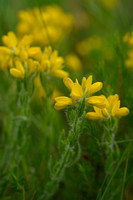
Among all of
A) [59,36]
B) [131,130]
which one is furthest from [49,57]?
[59,36]

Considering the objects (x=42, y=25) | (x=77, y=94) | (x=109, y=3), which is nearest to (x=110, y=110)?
(x=77, y=94)

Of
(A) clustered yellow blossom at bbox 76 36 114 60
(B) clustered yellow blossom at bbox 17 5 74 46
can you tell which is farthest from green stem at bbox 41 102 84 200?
(A) clustered yellow blossom at bbox 76 36 114 60

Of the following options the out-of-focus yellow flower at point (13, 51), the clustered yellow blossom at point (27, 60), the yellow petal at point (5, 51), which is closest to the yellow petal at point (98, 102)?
the clustered yellow blossom at point (27, 60)

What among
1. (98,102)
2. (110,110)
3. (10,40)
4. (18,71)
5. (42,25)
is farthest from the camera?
(42,25)

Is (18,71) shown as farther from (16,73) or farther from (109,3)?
(109,3)

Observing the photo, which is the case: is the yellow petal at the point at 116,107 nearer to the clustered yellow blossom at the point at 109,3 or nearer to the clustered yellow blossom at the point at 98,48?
the clustered yellow blossom at the point at 98,48

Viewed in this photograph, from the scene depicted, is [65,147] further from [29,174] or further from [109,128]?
[29,174]

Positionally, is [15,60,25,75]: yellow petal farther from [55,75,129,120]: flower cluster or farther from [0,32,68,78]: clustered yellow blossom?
[55,75,129,120]: flower cluster
